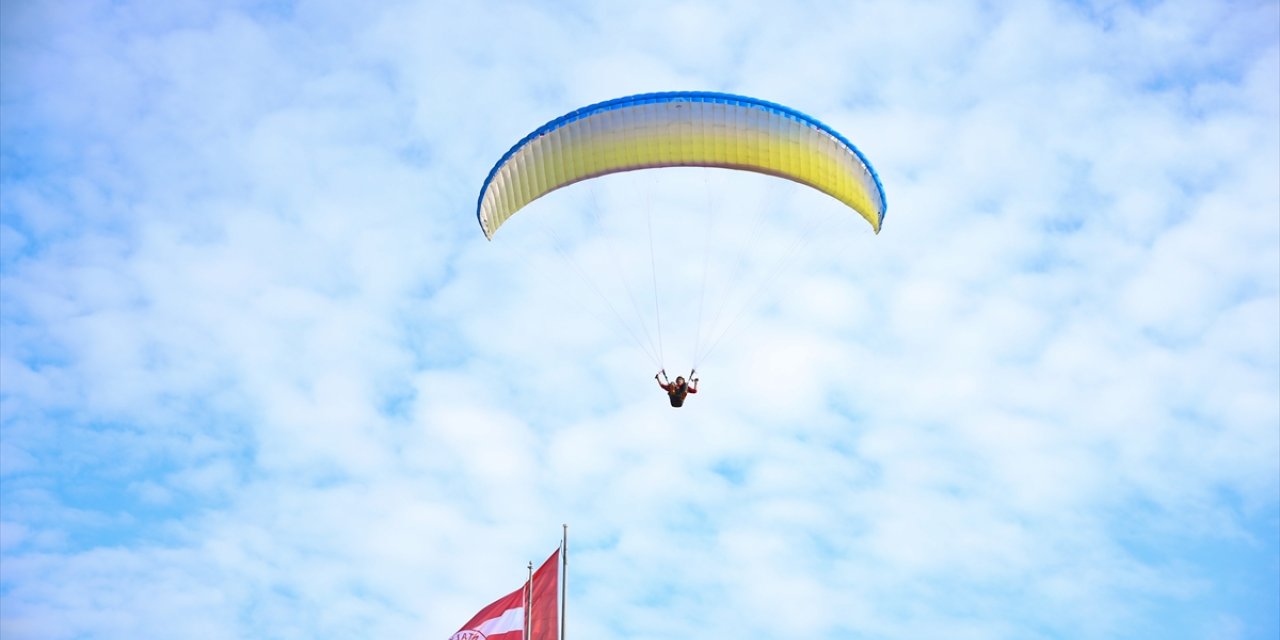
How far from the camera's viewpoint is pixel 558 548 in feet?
109

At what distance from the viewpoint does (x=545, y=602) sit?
3281 cm

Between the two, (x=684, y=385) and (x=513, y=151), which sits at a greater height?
(x=513, y=151)

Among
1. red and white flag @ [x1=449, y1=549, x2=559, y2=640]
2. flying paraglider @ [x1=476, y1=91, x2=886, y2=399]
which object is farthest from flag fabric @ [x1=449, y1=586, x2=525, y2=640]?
flying paraglider @ [x1=476, y1=91, x2=886, y2=399]

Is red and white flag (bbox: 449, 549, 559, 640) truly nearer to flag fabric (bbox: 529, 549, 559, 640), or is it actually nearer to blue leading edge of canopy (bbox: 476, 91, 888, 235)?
flag fabric (bbox: 529, 549, 559, 640)

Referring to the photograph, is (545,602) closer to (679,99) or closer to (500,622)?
(500,622)

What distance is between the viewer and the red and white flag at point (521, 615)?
1280 inches

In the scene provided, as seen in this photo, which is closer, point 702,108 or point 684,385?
point 702,108

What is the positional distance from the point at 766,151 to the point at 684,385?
→ 21.0 feet

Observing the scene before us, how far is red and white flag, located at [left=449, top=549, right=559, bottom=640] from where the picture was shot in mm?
32500

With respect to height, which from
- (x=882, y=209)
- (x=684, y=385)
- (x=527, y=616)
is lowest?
(x=527, y=616)

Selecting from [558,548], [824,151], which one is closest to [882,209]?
[824,151]

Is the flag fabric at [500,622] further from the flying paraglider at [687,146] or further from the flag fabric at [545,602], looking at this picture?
the flying paraglider at [687,146]

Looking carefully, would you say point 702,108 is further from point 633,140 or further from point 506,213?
point 506,213

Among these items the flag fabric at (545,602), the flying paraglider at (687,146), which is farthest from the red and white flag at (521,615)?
the flying paraglider at (687,146)
